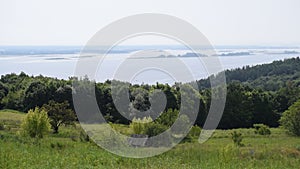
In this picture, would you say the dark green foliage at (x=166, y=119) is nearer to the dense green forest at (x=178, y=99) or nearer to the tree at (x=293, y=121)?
the dense green forest at (x=178, y=99)

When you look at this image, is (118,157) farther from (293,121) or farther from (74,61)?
(293,121)

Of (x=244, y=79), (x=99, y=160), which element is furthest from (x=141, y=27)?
(x=244, y=79)

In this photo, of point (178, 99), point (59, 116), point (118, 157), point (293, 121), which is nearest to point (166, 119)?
point (118, 157)

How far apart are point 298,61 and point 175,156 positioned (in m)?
72.1

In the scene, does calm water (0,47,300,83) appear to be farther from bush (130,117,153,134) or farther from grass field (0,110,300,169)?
grass field (0,110,300,169)

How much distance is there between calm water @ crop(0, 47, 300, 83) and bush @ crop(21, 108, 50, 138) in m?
3.08

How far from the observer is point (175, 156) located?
15281 mm

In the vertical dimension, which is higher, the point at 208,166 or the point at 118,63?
the point at 118,63

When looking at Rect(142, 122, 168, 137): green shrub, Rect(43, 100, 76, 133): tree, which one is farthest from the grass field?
Rect(43, 100, 76, 133): tree

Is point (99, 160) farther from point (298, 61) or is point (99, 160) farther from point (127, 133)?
point (298, 61)

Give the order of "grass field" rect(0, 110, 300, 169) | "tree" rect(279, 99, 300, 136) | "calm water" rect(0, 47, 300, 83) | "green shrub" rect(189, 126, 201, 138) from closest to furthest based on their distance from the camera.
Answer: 1. "grass field" rect(0, 110, 300, 169)
2. "calm water" rect(0, 47, 300, 83)
3. "green shrub" rect(189, 126, 201, 138)
4. "tree" rect(279, 99, 300, 136)

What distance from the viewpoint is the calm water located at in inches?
627

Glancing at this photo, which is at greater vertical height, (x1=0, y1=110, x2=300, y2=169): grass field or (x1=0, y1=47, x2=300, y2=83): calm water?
(x1=0, y1=47, x2=300, y2=83): calm water

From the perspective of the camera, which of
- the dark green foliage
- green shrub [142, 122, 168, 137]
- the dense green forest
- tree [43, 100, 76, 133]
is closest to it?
green shrub [142, 122, 168, 137]
